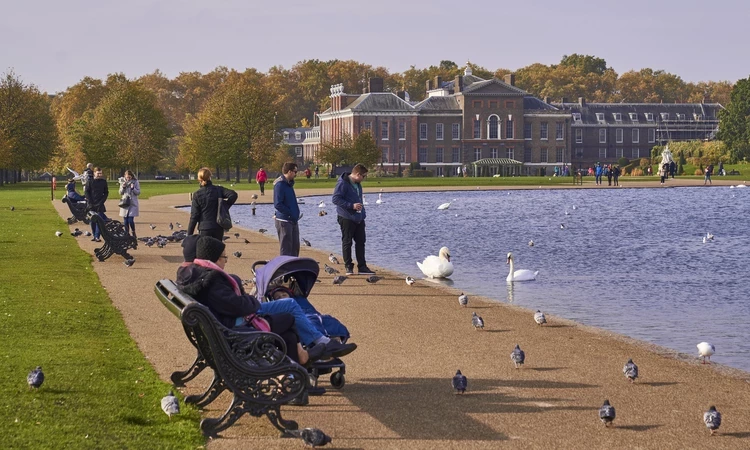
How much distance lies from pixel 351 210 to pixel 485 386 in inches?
384

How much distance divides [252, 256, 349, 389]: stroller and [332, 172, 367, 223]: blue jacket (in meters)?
9.15

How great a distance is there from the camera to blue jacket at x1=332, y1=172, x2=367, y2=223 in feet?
65.3

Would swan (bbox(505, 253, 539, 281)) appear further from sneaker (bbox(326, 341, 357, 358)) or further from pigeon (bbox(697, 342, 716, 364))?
sneaker (bbox(326, 341, 357, 358))

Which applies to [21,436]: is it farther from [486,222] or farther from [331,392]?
[486,222]

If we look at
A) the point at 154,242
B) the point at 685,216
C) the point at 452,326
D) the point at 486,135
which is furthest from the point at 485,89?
the point at 452,326

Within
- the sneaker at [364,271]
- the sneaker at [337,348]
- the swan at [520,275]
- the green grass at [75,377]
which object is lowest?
the swan at [520,275]

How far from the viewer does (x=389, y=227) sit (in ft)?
124

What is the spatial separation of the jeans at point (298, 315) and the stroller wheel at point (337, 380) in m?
0.57

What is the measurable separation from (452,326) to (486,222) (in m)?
26.5

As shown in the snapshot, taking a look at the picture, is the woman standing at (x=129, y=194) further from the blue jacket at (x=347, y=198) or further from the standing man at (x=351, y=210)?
the blue jacket at (x=347, y=198)

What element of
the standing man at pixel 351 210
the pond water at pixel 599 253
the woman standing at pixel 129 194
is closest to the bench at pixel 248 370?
the pond water at pixel 599 253

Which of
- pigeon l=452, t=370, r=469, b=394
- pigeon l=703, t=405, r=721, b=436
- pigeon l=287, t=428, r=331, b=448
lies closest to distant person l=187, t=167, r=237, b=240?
pigeon l=452, t=370, r=469, b=394

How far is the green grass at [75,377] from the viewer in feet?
28.6

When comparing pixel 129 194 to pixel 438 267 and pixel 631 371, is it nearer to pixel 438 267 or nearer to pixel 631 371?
pixel 438 267
